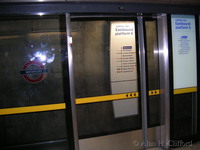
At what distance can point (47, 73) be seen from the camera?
10.1 ft

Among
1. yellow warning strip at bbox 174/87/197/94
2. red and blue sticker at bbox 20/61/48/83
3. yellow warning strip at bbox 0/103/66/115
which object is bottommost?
yellow warning strip at bbox 0/103/66/115

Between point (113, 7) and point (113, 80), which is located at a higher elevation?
point (113, 7)

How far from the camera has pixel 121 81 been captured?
3.08 metres

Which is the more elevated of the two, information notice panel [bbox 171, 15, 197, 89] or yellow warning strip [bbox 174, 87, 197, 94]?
information notice panel [bbox 171, 15, 197, 89]

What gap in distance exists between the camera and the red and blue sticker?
282cm

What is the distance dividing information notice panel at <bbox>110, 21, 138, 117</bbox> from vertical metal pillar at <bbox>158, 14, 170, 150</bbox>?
0.54m

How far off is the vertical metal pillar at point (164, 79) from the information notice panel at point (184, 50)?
189mm

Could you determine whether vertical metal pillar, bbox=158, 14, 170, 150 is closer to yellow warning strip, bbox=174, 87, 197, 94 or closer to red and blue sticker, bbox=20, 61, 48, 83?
yellow warning strip, bbox=174, 87, 197, 94

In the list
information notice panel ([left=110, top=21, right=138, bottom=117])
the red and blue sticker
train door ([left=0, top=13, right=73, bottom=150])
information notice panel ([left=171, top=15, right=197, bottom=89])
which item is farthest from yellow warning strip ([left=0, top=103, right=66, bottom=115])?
information notice panel ([left=171, top=15, right=197, bottom=89])

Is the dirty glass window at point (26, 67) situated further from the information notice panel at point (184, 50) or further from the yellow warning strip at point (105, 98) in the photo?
the information notice panel at point (184, 50)

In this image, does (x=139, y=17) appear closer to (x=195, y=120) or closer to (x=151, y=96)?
(x=151, y=96)

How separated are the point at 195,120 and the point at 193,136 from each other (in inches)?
14.1

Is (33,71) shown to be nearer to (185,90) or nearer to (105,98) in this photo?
(105,98)

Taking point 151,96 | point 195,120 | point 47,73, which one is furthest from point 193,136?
point 47,73
